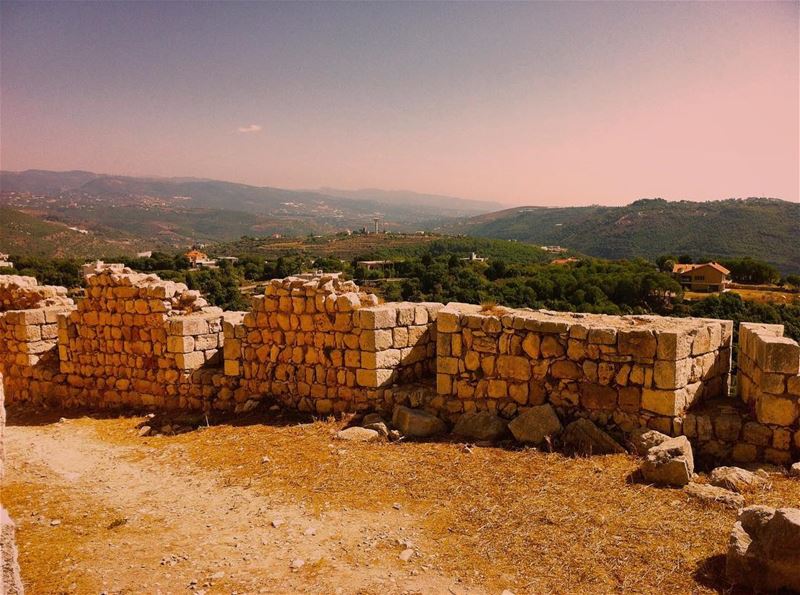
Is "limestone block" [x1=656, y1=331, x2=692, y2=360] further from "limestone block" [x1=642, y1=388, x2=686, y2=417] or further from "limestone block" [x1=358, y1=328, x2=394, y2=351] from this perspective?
"limestone block" [x1=358, y1=328, x2=394, y2=351]

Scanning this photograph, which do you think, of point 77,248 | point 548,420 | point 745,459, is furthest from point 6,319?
point 77,248

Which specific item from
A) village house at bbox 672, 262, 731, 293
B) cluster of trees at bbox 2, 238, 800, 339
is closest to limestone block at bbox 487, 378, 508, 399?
cluster of trees at bbox 2, 238, 800, 339

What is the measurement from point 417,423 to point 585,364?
2373mm

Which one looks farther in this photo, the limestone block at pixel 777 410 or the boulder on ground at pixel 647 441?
the boulder on ground at pixel 647 441

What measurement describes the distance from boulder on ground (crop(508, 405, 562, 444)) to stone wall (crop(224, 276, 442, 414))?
209 cm

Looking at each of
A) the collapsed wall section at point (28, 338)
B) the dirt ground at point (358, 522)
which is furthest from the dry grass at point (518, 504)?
the collapsed wall section at point (28, 338)

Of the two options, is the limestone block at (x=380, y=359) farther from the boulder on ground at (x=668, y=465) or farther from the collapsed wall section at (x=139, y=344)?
the boulder on ground at (x=668, y=465)

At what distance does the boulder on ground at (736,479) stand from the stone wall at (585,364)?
90 cm

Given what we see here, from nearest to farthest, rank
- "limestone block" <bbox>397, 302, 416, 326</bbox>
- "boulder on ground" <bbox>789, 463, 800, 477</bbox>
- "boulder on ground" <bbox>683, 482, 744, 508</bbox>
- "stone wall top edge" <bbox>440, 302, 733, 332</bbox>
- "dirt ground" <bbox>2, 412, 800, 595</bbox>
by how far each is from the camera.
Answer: "dirt ground" <bbox>2, 412, 800, 595</bbox>
"boulder on ground" <bbox>683, 482, 744, 508</bbox>
"boulder on ground" <bbox>789, 463, 800, 477</bbox>
"stone wall top edge" <bbox>440, 302, 733, 332</bbox>
"limestone block" <bbox>397, 302, 416, 326</bbox>

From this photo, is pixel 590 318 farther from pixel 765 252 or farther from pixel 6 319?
pixel 765 252

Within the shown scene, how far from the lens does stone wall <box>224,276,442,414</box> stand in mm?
7984

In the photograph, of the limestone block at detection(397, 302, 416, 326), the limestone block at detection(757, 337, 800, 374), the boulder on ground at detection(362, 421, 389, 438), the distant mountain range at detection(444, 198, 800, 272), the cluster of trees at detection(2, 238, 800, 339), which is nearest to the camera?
the limestone block at detection(757, 337, 800, 374)

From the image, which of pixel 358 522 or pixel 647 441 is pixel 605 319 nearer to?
pixel 647 441

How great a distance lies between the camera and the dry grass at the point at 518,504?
407cm
